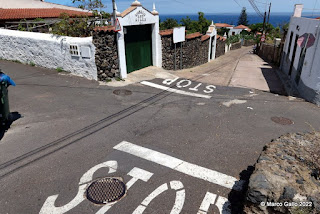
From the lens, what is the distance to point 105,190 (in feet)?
14.4

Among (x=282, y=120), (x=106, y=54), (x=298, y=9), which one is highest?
(x=298, y=9)

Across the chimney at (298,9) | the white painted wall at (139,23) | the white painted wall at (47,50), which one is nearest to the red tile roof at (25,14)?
the white painted wall at (47,50)

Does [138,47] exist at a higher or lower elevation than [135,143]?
higher

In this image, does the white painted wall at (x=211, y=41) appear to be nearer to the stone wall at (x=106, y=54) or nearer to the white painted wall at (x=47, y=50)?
the stone wall at (x=106, y=54)

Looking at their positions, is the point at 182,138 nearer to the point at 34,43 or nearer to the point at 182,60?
the point at 34,43

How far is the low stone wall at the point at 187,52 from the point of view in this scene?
594 inches

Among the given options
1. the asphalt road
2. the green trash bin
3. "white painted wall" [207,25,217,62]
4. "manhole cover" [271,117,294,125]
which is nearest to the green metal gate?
the asphalt road

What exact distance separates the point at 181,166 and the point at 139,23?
9579 mm

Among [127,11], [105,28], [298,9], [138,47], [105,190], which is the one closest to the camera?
[105,190]

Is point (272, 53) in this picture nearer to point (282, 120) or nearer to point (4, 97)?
point (282, 120)

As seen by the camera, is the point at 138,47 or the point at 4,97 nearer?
the point at 4,97

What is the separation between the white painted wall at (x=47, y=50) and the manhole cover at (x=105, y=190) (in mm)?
7601

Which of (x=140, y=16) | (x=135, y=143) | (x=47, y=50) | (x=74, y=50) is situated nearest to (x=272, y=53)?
(x=140, y=16)

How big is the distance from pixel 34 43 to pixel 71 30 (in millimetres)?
2081
